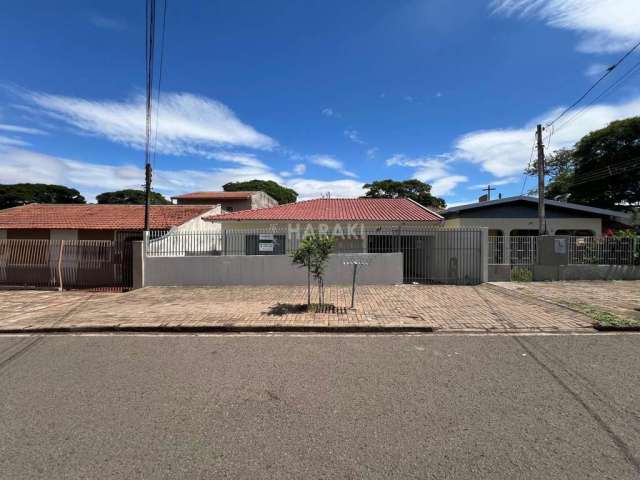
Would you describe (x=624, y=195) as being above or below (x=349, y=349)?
above

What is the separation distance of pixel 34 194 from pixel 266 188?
3002cm

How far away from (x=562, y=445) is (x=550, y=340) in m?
3.33

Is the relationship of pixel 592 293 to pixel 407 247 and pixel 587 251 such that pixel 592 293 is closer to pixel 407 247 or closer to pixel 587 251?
pixel 587 251

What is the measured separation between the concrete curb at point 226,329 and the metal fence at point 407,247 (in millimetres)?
5397

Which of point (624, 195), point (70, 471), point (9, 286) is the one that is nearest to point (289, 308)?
point (70, 471)

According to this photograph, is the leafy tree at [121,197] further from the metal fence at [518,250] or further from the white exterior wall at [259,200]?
the metal fence at [518,250]

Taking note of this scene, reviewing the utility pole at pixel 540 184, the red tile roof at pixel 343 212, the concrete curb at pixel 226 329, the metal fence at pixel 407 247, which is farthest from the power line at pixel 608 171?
the concrete curb at pixel 226 329

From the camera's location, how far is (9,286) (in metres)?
12.2

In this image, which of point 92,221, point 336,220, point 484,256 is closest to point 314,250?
point 484,256

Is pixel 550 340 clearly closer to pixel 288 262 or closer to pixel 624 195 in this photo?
pixel 288 262

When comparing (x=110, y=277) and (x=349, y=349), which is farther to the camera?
(x=110, y=277)

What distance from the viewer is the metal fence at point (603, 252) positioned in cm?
1204

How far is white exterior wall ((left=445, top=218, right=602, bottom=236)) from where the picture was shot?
17.7 m

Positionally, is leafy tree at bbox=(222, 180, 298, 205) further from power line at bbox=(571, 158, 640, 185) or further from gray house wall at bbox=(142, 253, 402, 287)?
gray house wall at bbox=(142, 253, 402, 287)
